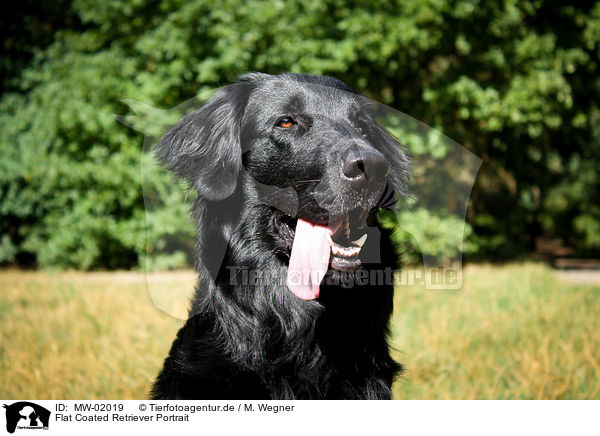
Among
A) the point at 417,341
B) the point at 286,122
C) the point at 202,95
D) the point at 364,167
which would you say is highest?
the point at 202,95

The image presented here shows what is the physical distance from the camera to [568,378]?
10.6 feet

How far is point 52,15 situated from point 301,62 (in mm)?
4974

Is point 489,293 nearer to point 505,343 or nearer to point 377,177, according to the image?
point 505,343

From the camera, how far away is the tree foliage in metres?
6.70

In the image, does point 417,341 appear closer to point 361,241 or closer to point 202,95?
point 361,241

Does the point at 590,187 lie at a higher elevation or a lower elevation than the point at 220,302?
higher

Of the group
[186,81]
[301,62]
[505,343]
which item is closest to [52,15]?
[186,81]

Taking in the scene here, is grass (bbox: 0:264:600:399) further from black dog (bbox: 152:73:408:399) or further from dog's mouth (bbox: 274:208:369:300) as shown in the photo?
dog's mouth (bbox: 274:208:369:300)

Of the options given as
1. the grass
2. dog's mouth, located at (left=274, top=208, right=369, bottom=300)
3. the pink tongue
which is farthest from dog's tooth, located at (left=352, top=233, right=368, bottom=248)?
the grass

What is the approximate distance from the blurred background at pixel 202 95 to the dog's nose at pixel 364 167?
1778 mm

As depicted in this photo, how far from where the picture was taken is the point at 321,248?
6.35 ft
